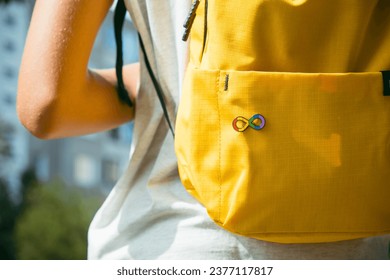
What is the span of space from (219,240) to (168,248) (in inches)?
3.2

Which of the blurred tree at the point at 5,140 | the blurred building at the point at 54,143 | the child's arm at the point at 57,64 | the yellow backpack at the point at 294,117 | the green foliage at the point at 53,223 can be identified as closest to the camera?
the yellow backpack at the point at 294,117

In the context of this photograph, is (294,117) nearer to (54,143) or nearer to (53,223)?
(53,223)

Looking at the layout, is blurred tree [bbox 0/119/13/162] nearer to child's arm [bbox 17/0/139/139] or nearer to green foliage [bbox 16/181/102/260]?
green foliage [bbox 16/181/102/260]

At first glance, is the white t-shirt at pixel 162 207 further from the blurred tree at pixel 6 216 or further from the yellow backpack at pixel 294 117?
the blurred tree at pixel 6 216

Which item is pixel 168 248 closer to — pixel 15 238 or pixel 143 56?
pixel 143 56

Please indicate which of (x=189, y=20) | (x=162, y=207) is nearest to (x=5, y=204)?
(x=162, y=207)

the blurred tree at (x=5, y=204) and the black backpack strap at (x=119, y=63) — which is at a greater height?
the black backpack strap at (x=119, y=63)

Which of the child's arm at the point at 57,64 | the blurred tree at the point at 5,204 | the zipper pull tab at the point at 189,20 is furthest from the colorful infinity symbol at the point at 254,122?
the blurred tree at the point at 5,204

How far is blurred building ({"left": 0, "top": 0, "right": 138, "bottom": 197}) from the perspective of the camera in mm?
25119

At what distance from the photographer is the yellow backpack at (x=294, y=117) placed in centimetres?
113

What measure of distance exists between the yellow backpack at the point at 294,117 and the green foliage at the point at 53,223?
67.9ft

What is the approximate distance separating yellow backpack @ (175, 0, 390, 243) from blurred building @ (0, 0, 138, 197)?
75.0ft
